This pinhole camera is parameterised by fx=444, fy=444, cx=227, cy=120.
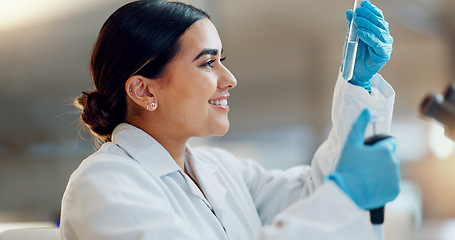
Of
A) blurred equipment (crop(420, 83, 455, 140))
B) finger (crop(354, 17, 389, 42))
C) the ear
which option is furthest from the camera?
the ear

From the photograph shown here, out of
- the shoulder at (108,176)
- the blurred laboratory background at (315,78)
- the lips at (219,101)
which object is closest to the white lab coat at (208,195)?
the shoulder at (108,176)

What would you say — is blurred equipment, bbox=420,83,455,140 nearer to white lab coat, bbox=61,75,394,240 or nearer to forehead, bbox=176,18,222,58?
white lab coat, bbox=61,75,394,240

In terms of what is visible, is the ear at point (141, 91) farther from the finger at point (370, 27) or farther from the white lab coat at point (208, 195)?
the finger at point (370, 27)

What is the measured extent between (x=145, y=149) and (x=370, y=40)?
0.70 meters

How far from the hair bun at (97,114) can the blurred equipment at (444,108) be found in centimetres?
93

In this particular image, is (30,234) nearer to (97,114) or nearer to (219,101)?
(97,114)

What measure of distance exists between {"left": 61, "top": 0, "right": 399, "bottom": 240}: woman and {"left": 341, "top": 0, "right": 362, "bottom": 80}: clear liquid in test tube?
0.04 m

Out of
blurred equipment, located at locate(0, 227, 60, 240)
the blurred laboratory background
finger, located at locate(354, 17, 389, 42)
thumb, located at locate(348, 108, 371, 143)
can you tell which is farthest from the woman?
the blurred laboratory background

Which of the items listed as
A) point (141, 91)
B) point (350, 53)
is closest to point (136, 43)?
point (141, 91)

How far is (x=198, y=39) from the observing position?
1.32 metres

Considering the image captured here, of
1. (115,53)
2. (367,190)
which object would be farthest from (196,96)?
(367,190)

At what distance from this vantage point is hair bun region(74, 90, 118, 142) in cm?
137

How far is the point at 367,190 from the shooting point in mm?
883

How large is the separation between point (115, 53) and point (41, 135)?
2.18m
